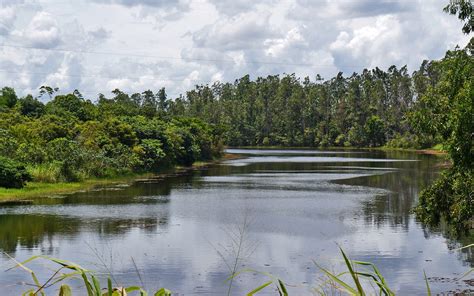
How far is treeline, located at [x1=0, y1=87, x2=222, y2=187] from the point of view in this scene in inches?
1891

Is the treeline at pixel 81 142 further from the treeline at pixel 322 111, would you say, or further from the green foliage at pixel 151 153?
the treeline at pixel 322 111

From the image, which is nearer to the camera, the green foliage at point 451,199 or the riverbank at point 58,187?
the green foliage at point 451,199

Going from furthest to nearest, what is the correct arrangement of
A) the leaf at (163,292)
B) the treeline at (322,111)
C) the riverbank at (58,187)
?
the treeline at (322,111)
the riverbank at (58,187)
the leaf at (163,292)

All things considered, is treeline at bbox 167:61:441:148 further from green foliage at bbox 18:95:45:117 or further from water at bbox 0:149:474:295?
water at bbox 0:149:474:295

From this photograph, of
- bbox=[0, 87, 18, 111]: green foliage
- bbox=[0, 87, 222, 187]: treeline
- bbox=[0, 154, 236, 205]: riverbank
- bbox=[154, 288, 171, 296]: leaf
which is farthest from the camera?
bbox=[0, 87, 18, 111]: green foliage

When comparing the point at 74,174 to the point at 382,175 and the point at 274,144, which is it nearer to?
the point at 382,175

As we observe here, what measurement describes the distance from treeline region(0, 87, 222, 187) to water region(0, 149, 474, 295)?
13.3ft

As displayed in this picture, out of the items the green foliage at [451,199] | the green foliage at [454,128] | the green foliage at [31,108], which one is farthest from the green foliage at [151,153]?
the green foliage at [454,128]

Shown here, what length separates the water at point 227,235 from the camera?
21.3 meters

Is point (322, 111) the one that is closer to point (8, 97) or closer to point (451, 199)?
point (8, 97)

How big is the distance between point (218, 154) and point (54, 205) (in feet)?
213

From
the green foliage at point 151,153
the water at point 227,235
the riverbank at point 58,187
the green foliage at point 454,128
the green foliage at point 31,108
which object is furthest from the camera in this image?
the green foliage at point 31,108

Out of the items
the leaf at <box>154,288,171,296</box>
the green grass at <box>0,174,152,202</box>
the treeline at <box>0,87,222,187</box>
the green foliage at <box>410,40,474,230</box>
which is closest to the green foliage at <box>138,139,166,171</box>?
the treeline at <box>0,87,222,187</box>

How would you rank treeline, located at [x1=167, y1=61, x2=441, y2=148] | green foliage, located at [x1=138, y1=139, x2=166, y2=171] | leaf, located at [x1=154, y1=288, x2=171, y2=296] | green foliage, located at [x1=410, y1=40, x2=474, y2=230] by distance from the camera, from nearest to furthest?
leaf, located at [x1=154, y1=288, x2=171, y2=296], green foliage, located at [x1=410, y1=40, x2=474, y2=230], green foliage, located at [x1=138, y1=139, x2=166, y2=171], treeline, located at [x1=167, y1=61, x2=441, y2=148]
